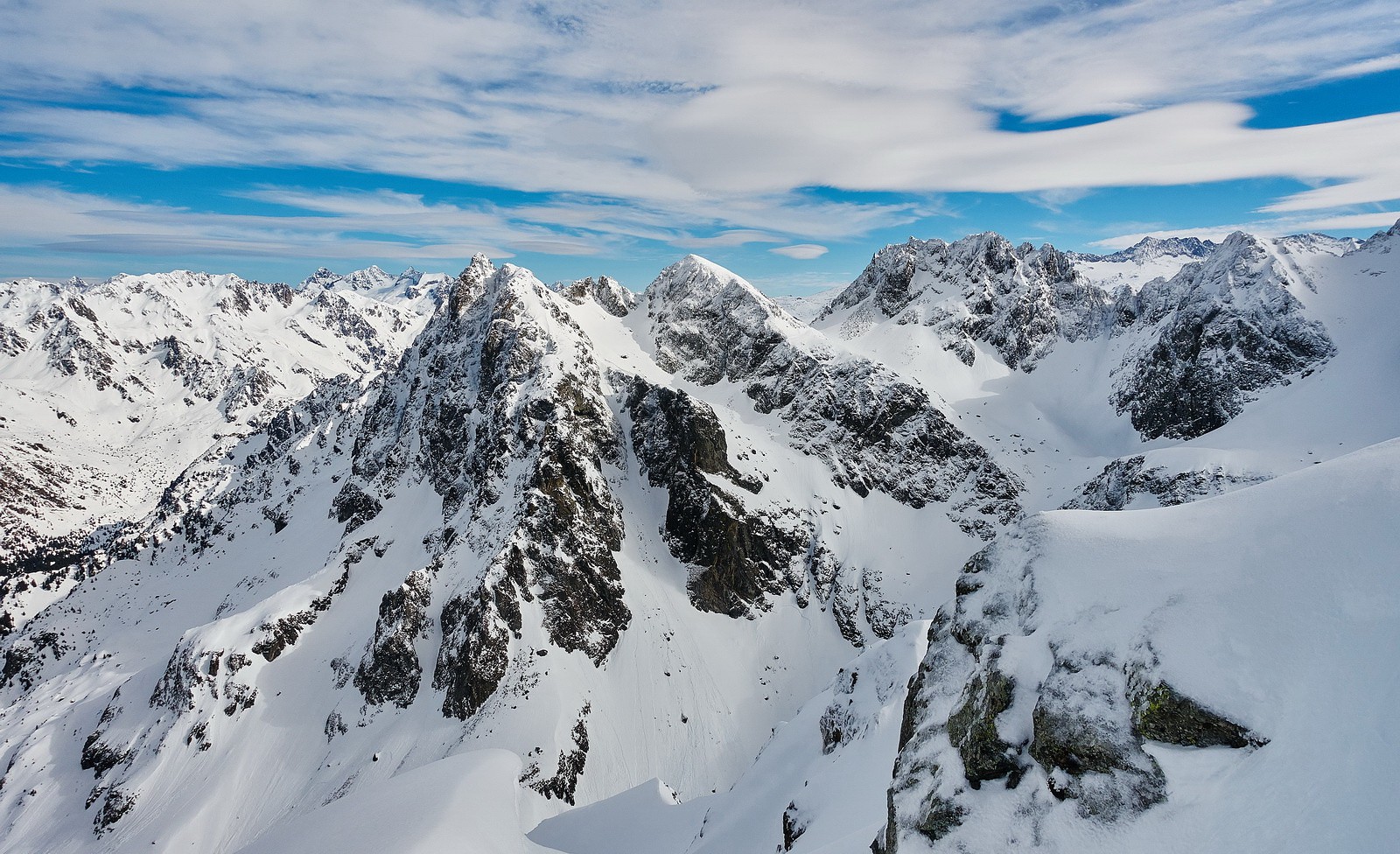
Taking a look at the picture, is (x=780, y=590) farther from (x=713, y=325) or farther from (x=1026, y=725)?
(x=1026, y=725)

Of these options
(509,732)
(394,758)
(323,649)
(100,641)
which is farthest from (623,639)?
(100,641)

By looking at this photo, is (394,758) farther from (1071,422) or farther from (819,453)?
(1071,422)

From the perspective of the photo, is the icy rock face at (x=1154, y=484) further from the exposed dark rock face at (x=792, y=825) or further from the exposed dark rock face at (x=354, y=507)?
the exposed dark rock face at (x=354, y=507)

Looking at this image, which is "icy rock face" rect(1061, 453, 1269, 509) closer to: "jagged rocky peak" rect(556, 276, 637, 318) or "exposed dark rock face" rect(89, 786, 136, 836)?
"jagged rocky peak" rect(556, 276, 637, 318)

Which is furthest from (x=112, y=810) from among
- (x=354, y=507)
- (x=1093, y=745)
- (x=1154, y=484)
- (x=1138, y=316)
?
(x=1138, y=316)

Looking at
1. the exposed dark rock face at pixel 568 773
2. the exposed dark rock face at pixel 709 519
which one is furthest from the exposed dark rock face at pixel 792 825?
the exposed dark rock face at pixel 709 519

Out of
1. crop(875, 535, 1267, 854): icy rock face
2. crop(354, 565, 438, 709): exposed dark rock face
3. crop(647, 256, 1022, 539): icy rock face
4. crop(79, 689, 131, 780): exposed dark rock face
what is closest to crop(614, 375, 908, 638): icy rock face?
crop(647, 256, 1022, 539): icy rock face
